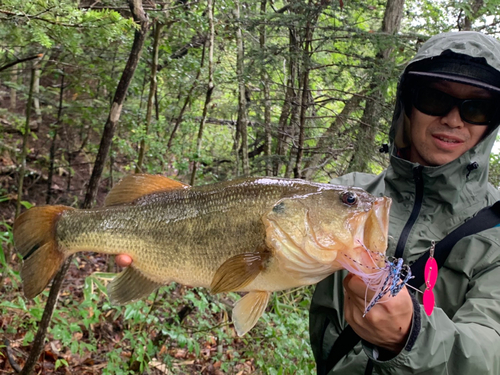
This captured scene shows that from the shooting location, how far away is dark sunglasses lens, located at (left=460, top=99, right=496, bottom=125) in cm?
216

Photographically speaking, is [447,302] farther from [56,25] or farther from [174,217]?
[56,25]

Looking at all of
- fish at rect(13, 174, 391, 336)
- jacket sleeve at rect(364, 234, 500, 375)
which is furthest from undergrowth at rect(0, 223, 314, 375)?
jacket sleeve at rect(364, 234, 500, 375)

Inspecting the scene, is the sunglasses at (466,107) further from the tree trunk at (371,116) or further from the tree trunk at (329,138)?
the tree trunk at (329,138)

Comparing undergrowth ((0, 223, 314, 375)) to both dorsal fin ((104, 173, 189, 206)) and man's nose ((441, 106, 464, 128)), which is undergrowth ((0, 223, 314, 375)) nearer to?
dorsal fin ((104, 173, 189, 206))

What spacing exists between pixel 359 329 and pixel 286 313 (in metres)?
3.21

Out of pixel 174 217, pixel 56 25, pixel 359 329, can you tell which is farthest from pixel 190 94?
pixel 359 329

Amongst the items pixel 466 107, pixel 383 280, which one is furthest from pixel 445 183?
pixel 383 280

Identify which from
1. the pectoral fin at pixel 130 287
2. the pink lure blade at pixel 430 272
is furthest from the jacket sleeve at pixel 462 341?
the pectoral fin at pixel 130 287

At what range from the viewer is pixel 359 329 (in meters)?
1.41

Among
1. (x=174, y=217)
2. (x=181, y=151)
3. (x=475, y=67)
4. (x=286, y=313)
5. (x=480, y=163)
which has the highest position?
(x=475, y=67)

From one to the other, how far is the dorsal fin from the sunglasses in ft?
5.35

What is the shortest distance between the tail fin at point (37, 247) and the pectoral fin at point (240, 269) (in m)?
1.06

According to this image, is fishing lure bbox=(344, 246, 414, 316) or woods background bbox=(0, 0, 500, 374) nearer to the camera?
fishing lure bbox=(344, 246, 414, 316)

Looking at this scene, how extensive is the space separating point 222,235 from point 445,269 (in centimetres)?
119
